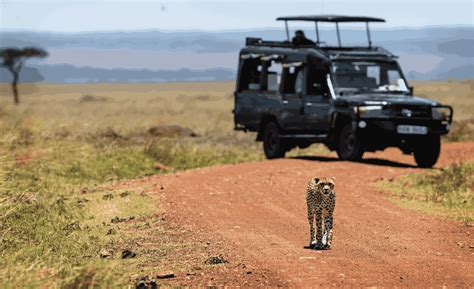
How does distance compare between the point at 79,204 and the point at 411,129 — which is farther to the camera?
the point at 411,129

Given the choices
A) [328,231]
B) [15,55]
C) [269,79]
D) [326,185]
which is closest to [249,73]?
[269,79]

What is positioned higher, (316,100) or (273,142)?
(316,100)

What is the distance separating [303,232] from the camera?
12.3m

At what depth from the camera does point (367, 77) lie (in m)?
23.0

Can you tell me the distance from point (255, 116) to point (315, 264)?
595 inches

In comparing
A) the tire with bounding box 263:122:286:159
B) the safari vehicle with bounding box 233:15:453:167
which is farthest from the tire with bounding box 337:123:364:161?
the tire with bounding box 263:122:286:159

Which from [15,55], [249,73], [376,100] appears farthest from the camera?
[15,55]

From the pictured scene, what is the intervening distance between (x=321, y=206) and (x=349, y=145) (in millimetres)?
11600

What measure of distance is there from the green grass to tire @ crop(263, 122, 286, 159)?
424 cm

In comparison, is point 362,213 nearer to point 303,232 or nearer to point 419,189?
point 303,232

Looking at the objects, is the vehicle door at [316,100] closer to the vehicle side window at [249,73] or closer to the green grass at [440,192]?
the vehicle side window at [249,73]

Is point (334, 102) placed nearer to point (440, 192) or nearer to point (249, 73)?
point (249, 73)

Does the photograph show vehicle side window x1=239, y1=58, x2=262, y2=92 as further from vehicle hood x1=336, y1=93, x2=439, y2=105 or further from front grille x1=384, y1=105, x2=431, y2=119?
front grille x1=384, y1=105, x2=431, y2=119

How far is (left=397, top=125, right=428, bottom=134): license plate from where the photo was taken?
21531 millimetres
